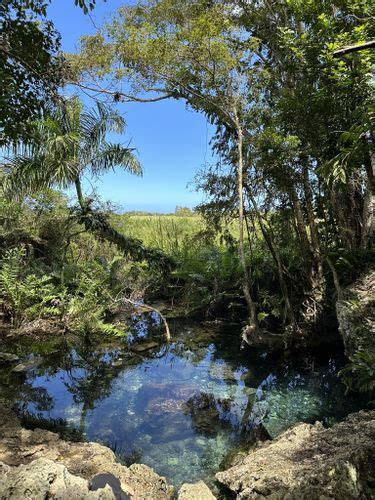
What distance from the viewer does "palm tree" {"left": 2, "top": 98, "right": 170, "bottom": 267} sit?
8.75 metres

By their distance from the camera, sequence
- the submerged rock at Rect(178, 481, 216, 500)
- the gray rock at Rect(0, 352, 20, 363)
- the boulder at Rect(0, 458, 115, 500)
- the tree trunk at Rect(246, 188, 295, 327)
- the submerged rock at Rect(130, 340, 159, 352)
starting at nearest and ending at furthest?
the boulder at Rect(0, 458, 115, 500) < the submerged rock at Rect(178, 481, 216, 500) < the gray rock at Rect(0, 352, 20, 363) < the tree trunk at Rect(246, 188, 295, 327) < the submerged rock at Rect(130, 340, 159, 352)

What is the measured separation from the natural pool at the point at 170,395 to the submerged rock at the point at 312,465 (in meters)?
0.76

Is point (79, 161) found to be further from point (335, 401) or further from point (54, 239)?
point (335, 401)

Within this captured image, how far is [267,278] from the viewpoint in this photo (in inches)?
381

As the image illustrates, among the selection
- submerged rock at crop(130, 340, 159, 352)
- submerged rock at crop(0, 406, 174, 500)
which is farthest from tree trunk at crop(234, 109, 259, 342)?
submerged rock at crop(0, 406, 174, 500)

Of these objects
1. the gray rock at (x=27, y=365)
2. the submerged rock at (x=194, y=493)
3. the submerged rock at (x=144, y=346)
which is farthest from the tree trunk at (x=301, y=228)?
the gray rock at (x=27, y=365)

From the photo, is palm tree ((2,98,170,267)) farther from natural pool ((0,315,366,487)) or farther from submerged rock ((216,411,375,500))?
submerged rock ((216,411,375,500))

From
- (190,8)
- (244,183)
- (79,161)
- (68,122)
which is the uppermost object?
(190,8)

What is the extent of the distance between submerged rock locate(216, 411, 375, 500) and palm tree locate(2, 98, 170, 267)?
268 inches

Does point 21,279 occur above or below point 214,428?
above

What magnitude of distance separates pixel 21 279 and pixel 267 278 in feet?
19.4

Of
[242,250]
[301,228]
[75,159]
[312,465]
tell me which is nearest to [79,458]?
[312,465]

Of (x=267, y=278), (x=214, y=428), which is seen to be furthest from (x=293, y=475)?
(x=267, y=278)

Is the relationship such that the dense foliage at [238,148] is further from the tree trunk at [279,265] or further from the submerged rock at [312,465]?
the submerged rock at [312,465]
